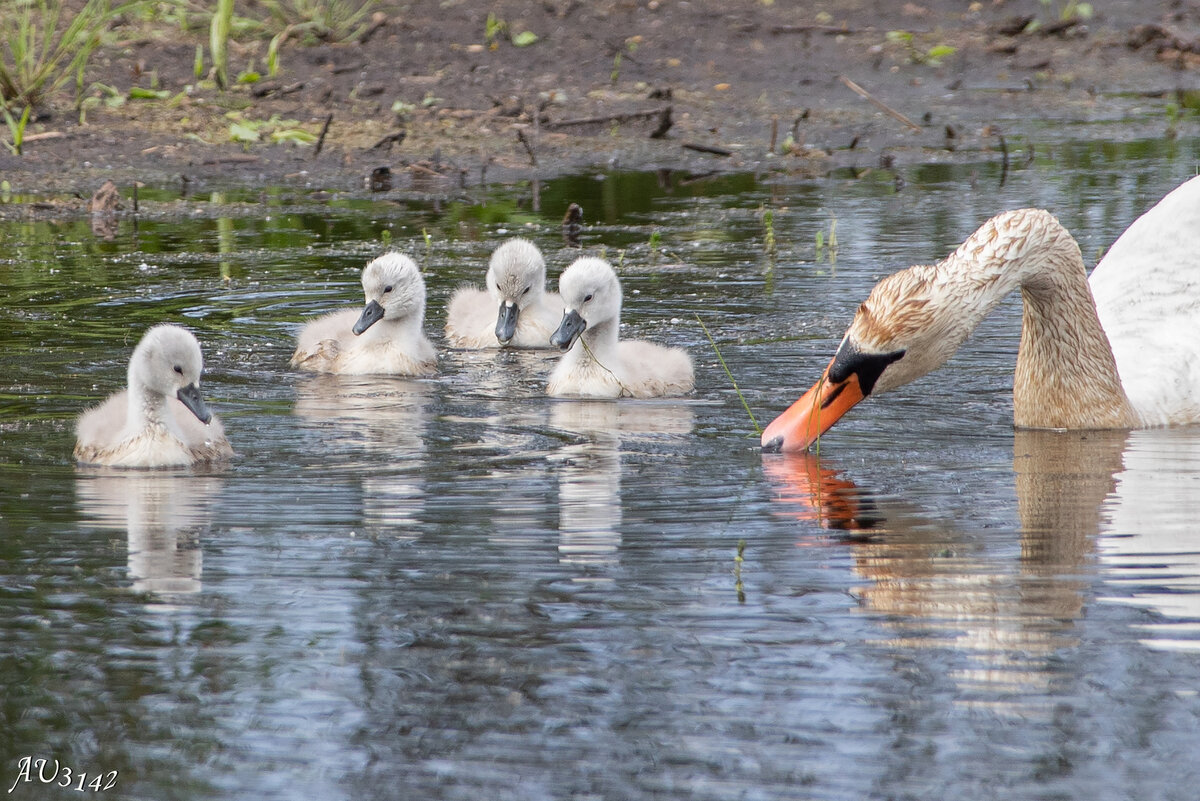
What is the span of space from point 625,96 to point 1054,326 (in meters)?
9.53

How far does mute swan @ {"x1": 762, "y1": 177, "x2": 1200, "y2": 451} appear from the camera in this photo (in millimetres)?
5438

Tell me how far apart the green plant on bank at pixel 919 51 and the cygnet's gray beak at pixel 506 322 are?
999 centimetres

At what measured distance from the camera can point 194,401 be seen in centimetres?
574

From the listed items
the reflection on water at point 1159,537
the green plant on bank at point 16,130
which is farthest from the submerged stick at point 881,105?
the green plant on bank at point 16,130

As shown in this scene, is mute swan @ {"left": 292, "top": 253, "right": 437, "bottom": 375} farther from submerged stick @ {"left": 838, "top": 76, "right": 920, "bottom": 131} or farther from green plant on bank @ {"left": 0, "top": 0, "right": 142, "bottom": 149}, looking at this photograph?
green plant on bank @ {"left": 0, "top": 0, "right": 142, "bottom": 149}

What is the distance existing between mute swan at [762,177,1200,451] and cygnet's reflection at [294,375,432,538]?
3.99 feet

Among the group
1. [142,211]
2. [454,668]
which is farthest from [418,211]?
[454,668]

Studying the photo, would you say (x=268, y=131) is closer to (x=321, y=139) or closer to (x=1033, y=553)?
(x=321, y=139)

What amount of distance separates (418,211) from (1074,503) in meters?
7.47

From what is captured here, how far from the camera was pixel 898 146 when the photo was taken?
1382 cm

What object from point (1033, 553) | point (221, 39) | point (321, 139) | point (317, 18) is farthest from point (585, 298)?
point (317, 18)

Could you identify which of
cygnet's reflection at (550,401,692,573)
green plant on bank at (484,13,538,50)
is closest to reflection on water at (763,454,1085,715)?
cygnet's reflection at (550,401,692,573)

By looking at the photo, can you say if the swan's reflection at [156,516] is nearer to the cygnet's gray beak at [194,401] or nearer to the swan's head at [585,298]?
the cygnet's gray beak at [194,401]

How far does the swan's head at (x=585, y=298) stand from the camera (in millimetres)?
7109
